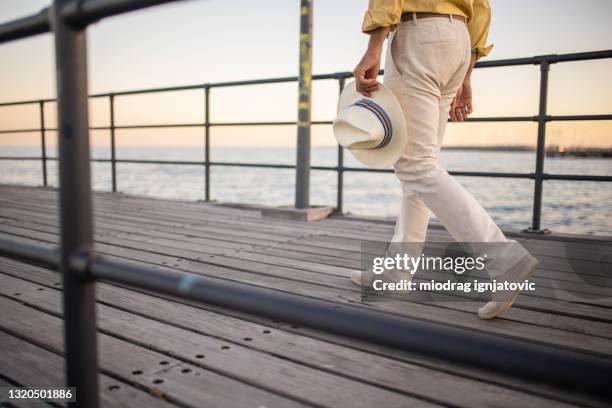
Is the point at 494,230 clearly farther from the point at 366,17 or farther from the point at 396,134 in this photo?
the point at 366,17

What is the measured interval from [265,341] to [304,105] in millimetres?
2150

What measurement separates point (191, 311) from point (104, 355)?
295 millimetres

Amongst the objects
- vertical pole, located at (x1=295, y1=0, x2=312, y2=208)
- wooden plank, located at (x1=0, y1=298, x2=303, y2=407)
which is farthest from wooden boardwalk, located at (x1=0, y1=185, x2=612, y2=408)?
vertical pole, located at (x1=295, y1=0, x2=312, y2=208)

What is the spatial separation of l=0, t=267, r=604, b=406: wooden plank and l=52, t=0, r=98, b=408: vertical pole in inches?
17.3

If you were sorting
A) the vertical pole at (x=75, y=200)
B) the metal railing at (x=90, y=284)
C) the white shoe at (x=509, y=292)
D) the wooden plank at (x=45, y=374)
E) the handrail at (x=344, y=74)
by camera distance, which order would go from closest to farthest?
the metal railing at (x=90, y=284)
the vertical pole at (x=75, y=200)
the wooden plank at (x=45, y=374)
the white shoe at (x=509, y=292)
the handrail at (x=344, y=74)

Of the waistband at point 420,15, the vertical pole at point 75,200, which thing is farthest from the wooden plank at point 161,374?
the waistband at point 420,15

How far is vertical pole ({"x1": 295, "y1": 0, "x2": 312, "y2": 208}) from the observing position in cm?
296

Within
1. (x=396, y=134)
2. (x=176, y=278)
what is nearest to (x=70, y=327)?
(x=176, y=278)

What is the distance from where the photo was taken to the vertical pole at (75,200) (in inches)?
20.8

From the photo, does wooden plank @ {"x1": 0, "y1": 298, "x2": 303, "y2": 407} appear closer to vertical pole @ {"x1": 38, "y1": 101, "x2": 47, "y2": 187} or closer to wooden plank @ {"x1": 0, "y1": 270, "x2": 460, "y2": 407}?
wooden plank @ {"x1": 0, "y1": 270, "x2": 460, "y2": 407}

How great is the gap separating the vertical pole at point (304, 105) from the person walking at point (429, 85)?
1.66 metres

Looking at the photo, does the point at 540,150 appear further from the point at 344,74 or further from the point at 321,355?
the point at 321,355

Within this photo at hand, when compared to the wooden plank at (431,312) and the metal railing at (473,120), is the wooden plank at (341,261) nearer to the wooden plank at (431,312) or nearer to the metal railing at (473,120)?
the wooden plank at (431,312)

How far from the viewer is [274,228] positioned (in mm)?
2590
